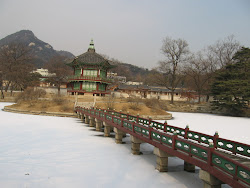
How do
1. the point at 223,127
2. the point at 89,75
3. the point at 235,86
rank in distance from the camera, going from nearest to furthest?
the point at 223,127 → the point at 235,86 → the point at 89,75

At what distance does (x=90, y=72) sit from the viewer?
1871 inches

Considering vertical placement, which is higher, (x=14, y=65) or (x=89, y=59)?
(x=14, y=65)

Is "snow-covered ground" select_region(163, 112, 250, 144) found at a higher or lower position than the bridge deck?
lower

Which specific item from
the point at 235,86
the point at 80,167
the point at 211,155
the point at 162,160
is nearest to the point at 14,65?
the point at 235,86

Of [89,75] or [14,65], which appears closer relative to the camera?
[89,75]

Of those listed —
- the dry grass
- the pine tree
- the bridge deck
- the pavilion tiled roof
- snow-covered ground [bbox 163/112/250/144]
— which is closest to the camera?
the bridge deck

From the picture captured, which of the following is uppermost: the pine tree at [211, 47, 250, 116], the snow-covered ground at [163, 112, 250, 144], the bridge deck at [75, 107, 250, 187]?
the pine tree at [211, 47, 250, 116]

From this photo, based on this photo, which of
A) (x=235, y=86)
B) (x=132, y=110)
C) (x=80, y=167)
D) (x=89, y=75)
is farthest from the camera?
(x=89, y=75)

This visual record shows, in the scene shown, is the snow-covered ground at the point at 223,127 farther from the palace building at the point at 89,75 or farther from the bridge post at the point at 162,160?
the palace building at the point at 89,75

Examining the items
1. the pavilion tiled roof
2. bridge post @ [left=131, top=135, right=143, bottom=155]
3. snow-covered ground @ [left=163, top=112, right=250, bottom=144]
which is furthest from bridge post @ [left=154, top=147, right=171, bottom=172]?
the pavilion tiled roof

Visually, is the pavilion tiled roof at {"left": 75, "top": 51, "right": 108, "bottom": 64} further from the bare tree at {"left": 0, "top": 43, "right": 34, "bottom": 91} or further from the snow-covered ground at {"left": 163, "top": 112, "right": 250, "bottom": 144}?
the snow-covered ground at {"left": 163, "top": 112, "right": 250, "bottom": 144}

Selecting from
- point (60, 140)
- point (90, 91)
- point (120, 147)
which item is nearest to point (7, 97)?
point (90, 91)

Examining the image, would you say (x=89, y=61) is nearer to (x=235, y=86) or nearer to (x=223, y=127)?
(x=223, y=127)

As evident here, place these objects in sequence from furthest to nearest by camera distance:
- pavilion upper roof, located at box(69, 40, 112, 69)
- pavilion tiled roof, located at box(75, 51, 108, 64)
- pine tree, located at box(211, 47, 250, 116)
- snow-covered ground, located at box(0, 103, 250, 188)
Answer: pavilion tiled roof, located at box(75, 51, 108, 64) → pavilion upper roof, located at box(69, 40, 112, 69) → pine tree, located at box(211, 47, 250, 116) → snow-covered ground, located at box(0, 103, 250, 188)
